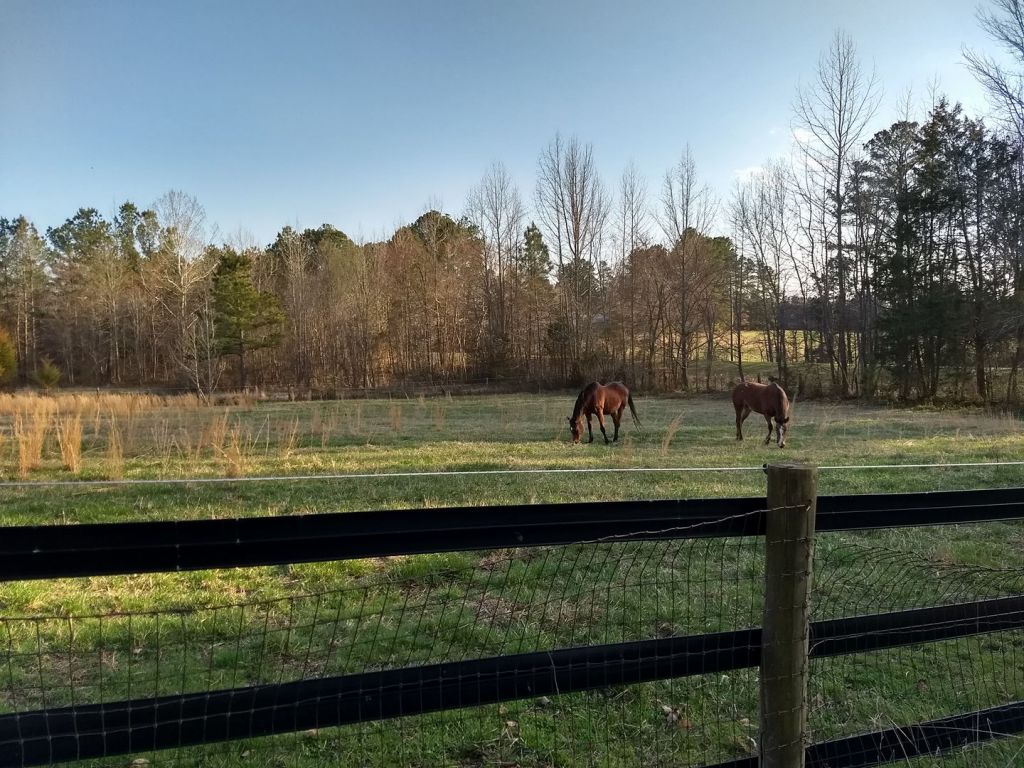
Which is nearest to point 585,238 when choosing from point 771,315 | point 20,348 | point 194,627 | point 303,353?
point 771,315

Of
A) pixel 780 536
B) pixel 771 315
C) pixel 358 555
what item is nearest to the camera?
pixel 358 555

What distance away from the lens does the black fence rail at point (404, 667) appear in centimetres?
152

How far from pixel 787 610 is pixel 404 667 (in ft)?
3.96

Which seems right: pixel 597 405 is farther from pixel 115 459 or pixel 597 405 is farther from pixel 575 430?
pixel 115 459

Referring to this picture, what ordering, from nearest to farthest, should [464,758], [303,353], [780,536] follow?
[780,536], [464,758], [303,353]

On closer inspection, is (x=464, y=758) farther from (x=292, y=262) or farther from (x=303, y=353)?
(x=292, y=262)

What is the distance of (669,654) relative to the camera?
6.32 feet

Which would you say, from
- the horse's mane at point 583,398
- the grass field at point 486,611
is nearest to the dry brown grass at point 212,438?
the grass field at point 486,611

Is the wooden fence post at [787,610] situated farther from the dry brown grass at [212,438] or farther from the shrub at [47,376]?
the shrub at [47,376]

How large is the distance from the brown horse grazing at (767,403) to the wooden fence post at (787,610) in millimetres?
11677

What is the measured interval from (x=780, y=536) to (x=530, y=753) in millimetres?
1625

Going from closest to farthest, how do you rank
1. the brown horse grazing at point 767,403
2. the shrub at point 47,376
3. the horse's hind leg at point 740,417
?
the brown horse grazing at point 767,403
the horse's hind leg at point 740,417
the shrub at point 47,376

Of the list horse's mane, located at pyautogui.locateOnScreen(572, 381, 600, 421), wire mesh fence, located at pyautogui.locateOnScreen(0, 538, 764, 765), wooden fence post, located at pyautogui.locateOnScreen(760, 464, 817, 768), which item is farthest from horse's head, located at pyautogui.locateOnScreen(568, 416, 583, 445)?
wooden fence post, located at pyautogui.locateOnScreen(760, 464, 817, 768)

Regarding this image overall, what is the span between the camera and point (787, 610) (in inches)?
74.2
